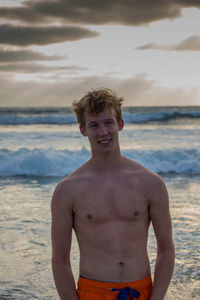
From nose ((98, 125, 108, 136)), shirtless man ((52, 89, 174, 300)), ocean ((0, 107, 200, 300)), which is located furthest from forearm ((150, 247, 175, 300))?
ocean ((0, 107, 200, 300))

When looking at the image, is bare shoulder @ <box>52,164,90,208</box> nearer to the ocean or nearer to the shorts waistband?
the shorts waistband

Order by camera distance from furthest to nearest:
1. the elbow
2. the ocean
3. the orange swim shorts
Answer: the ocean
the elbow
the orange swim shorts

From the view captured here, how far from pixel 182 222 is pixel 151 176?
413 centimetres

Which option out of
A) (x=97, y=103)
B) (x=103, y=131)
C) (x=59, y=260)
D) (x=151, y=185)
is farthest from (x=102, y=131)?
(x=59, y=260)

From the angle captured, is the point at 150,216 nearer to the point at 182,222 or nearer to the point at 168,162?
the point at 182,222

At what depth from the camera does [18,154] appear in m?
12.3

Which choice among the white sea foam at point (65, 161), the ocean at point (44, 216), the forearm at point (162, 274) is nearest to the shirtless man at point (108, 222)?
the forearm at point (162, 274)

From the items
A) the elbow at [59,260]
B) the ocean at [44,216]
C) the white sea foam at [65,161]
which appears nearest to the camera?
the elbow at [59,260]

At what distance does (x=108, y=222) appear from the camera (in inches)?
81.4

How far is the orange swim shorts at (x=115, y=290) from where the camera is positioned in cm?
199

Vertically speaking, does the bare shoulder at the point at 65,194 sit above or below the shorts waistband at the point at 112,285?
above

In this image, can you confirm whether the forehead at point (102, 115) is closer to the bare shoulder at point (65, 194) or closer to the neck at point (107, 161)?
the neck at point (107, 161)

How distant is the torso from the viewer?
6.74 ft

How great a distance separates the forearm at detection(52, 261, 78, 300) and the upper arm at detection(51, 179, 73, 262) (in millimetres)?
37
